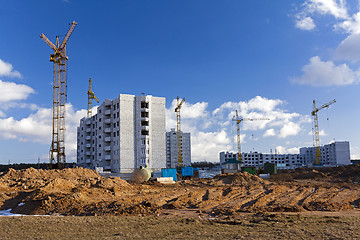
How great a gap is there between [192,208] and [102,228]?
759cm

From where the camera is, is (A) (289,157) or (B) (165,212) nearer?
(B) (165,212)

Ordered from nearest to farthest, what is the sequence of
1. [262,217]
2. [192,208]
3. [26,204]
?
[262,217] < [192,208] < [26,204]

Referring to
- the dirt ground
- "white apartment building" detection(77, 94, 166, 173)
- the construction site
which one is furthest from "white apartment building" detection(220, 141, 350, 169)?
the dirt ground

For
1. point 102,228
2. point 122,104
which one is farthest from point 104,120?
point 102,228

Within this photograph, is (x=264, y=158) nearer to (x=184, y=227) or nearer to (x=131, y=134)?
(x=131, y=134)

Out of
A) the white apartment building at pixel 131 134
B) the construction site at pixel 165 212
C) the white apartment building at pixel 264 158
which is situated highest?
the white apartment building at pixel 131 134

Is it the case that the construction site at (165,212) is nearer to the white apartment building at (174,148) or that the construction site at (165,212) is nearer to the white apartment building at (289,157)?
the white apartment building at (174,148)

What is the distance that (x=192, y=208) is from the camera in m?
20.2

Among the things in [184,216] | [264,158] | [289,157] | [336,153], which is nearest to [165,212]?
A: [184,216]

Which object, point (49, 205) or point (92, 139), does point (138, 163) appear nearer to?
point (92, 139)

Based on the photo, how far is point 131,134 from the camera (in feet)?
245

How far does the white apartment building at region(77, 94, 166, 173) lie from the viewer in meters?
73.9

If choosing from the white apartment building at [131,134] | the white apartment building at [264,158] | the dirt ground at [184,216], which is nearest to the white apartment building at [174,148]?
the white apartment building at [264,158]

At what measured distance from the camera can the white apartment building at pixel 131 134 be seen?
7388 cm
